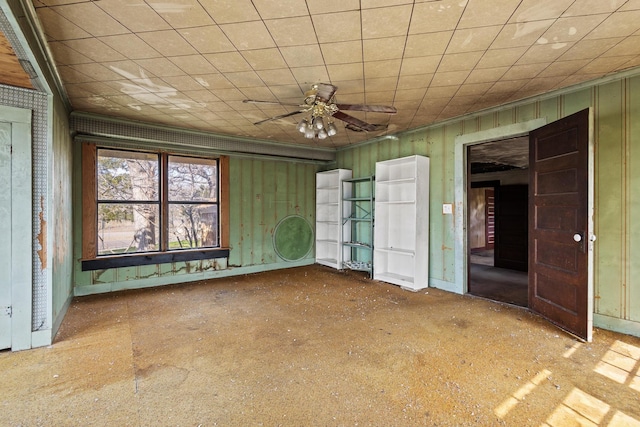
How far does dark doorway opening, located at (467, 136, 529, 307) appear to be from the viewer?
Result: 14.6 feet

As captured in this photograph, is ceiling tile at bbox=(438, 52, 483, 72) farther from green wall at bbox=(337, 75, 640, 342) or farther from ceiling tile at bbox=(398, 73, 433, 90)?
green wall at bbox=(337, 75, 640, 342)

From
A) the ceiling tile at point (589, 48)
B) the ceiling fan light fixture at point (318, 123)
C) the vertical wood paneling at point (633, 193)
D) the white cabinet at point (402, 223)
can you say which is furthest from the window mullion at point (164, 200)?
the vertical wood paneling at point (633, 193)

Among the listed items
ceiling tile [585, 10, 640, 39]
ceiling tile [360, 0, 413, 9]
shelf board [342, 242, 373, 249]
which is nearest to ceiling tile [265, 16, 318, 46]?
ceiling tile [360, 0, 413, 9]

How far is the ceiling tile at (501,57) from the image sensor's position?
2.40 m

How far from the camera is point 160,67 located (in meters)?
2.70

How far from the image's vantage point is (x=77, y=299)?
399cm

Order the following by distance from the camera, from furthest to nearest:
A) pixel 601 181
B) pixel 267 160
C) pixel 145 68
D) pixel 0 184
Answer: pixel 267 160, pixel 601 181, pixel 145 68, pixel 0 184

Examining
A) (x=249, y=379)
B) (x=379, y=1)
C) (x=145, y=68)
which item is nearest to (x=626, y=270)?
(x=379, y=1)

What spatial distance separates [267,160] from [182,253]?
238 cm

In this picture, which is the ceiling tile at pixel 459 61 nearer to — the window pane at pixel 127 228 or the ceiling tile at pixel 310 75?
the ceiling tile at pixel 310 75

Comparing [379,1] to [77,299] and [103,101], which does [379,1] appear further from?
[77,299]

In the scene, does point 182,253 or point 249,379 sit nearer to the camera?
point 249,379

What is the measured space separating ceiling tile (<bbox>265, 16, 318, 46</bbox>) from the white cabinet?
2811 millimetres

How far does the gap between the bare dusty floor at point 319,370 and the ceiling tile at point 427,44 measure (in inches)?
102
